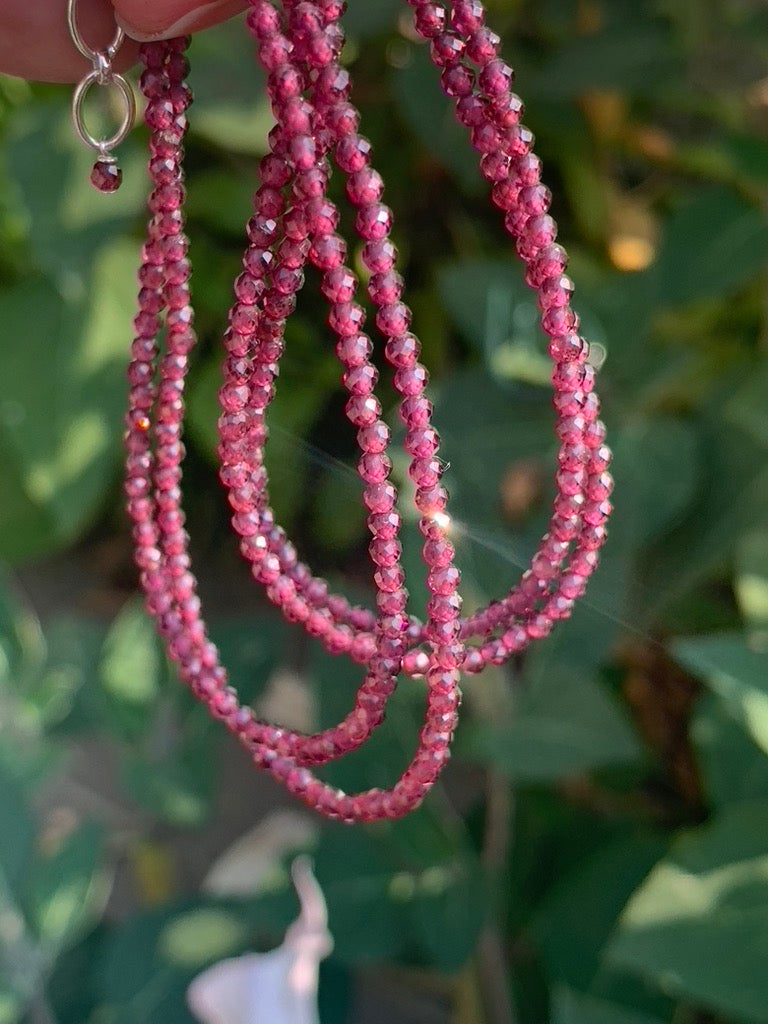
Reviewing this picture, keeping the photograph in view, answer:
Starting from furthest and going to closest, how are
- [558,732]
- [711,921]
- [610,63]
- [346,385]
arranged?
[610,63], [558,732], [711,921], [346,385]

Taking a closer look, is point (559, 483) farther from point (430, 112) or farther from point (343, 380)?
point (430, 112)

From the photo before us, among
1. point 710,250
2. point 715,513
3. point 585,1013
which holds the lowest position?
point 585,1013

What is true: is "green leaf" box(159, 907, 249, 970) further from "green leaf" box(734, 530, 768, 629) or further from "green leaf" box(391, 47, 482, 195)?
"green leaf" box(391, 47, 482, 195)

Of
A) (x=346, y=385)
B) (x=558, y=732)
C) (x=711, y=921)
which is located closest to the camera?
(x=346, y=385)

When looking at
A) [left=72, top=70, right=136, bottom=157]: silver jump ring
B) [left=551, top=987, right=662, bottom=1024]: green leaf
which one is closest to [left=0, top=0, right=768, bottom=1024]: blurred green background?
[left=551, top=987, right=662, bottom=1024]: green leaf

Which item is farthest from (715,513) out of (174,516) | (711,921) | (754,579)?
(174,516)

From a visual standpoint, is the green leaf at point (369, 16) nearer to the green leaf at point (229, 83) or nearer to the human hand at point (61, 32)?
the green leaf at point (229, 83)
